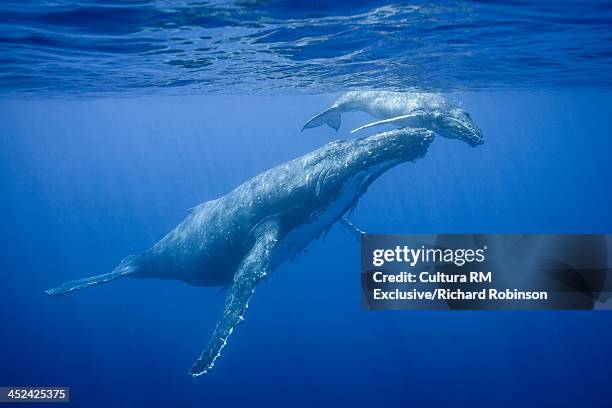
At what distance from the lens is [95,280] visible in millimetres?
13539

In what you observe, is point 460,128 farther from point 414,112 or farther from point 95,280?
point 95,280

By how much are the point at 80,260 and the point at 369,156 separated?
59861 millimetres

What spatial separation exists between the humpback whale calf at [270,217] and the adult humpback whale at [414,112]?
125cm

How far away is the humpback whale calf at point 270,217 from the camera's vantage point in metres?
9.05

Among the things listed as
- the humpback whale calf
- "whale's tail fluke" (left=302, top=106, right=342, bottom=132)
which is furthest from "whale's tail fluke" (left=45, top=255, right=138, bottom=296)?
"whale's tail fluke" (left=302, top=106, right=342, bottom=132)

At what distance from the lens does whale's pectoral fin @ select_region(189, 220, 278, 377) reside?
27.4ft

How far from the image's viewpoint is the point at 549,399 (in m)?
22.2

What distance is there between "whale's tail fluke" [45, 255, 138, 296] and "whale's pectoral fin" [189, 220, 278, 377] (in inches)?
222

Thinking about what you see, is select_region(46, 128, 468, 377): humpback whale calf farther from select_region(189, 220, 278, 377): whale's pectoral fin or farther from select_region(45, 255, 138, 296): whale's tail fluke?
select_region(45, 255, 138, 296): whale's tail fluke

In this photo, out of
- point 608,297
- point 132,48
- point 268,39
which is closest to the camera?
point 608,297

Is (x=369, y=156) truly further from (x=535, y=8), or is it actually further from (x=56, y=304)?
(x=56, y=304)

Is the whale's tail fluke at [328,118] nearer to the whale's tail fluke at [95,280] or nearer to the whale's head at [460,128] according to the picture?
the whale's head at [460,128]

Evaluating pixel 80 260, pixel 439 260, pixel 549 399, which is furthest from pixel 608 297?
pixel 80 260

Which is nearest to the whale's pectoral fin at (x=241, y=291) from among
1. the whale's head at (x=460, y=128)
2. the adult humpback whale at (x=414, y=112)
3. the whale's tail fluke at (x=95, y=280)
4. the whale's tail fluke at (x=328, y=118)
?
the adult humpback whale at (x=414, y=112)
